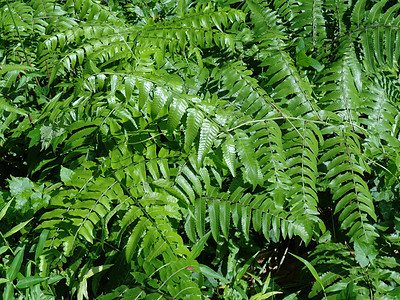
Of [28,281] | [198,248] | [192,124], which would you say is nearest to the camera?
[28,281]

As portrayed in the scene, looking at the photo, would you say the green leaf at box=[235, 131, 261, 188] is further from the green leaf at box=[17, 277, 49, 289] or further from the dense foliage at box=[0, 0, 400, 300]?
the green leaf at box=[17, 277, 49, 289]

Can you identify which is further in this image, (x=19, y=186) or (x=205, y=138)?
(x=19, y=186)

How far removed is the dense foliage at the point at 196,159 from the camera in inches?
69.1

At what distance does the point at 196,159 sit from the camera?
74.5 inches

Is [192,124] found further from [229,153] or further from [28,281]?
[28,281]

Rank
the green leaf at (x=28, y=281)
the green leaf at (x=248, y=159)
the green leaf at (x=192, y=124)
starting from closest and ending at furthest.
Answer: the green leaf at (x=28, y=281) → the green leaf at (x=192, y=124) → the green leaf at (x=248, y=159)

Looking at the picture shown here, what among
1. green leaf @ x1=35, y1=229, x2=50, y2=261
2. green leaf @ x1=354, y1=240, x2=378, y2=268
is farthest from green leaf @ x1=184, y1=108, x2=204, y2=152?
green leaf @ x1=354, y1=240, x2=378, y2=268

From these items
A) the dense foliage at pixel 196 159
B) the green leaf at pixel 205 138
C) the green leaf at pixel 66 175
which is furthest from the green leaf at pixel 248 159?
the green leaf at pixel 66 175

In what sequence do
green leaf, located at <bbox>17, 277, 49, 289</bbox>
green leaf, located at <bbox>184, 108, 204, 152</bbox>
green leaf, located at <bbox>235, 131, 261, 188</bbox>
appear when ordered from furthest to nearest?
1. green leaf, located at <bbox>235, 131, 261, 188</bbox>
2. green leaf, located at <bbox>184, 108, 204, 152</bbox>
3. green leaf, located at <bbox>17, 277, 49, 289</bbox>

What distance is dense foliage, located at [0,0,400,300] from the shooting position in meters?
1.76

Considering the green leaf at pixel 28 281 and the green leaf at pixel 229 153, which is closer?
the green leaf at pixel 28 281

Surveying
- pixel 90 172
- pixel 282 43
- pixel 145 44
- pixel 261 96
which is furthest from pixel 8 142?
pixel 282 43

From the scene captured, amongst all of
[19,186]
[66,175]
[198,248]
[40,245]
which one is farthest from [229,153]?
[19,186]

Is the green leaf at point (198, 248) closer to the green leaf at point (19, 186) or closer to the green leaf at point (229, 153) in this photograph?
the green leaf at point (229, 153)
